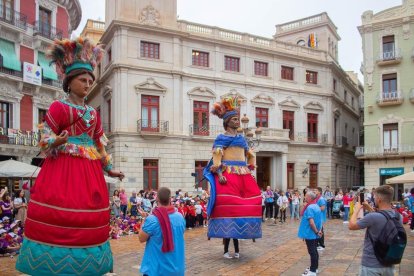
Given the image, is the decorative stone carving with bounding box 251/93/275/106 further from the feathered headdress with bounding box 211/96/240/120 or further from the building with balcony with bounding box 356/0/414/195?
the feathered headdress with bounding box 211/96/240/120

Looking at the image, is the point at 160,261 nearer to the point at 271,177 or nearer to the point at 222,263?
the point at 222,263

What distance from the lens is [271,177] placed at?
32.1 meters

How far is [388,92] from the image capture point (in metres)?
31.8

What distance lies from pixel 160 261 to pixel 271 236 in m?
8.97

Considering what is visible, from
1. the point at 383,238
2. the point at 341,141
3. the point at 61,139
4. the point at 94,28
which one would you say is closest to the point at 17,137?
the point at 94,28

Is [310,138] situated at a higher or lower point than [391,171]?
higher

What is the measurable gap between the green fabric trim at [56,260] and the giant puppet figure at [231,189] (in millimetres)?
4029

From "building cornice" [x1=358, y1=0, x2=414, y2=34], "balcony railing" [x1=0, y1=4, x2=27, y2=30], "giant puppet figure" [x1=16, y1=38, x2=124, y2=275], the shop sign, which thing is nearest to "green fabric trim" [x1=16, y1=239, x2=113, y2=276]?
"giant puppet figure" [x1=16, y1=38, x2=124, y2=275]

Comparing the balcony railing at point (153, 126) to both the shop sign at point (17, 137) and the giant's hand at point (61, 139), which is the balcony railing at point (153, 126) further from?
the giant's hand at point (61, 139)

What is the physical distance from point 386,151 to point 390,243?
96.5ft

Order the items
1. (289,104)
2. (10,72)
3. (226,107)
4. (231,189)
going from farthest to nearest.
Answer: (289,104)
(10,72)
(226,107)
(231,189)

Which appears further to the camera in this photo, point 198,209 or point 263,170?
point 263,170

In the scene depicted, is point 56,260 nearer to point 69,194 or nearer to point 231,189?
point 69,194

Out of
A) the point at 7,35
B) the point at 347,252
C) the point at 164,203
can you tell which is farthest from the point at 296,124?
the point at 164,203
